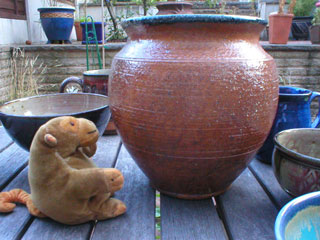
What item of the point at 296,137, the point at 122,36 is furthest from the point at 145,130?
the point at 122,36

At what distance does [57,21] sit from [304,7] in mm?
6211

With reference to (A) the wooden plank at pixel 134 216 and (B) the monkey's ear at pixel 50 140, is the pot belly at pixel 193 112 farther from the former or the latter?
(B) the monkey's ear at pixel 50 140

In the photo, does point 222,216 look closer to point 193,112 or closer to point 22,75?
point 193,112

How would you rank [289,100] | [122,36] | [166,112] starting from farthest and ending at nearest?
[122,36] → [289,100] → [166,112]

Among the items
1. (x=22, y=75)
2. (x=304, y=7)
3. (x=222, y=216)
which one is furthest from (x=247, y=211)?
(x=304, y=7)

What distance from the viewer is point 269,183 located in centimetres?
113

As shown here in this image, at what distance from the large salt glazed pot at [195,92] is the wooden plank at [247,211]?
14 centimetres

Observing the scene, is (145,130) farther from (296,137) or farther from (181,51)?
(296,137)

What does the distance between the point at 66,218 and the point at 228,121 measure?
515mm

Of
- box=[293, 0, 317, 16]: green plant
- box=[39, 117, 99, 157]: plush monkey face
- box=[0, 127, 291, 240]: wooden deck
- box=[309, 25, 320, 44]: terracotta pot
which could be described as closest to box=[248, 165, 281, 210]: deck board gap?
box=[0, 127, 291, 240]: wooden deck

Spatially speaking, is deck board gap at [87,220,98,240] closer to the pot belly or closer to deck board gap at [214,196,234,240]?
the pot belly

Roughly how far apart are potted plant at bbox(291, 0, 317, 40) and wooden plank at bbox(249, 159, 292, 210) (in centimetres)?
686

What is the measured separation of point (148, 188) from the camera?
1.11 m

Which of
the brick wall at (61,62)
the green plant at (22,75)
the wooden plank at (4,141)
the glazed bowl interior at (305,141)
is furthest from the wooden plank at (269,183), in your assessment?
the brick wall at (61,62)
